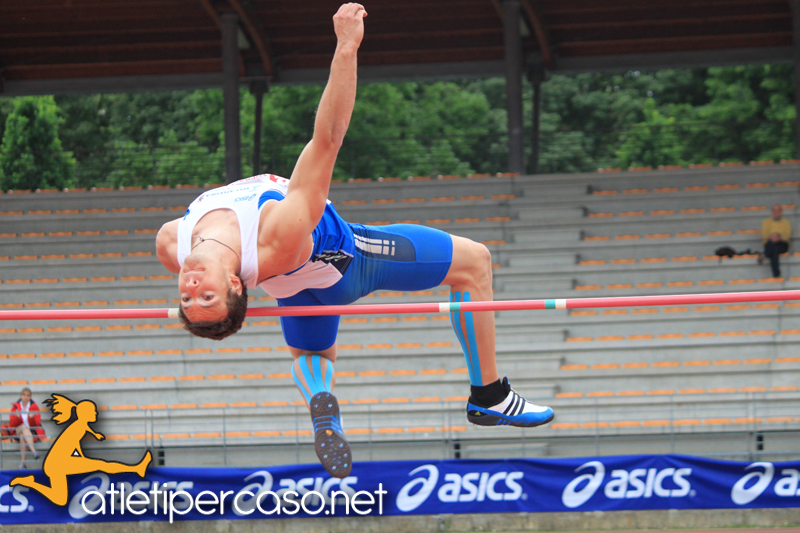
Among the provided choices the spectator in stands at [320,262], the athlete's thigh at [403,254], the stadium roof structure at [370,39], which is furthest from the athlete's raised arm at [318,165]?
the stadium roof structure at [370,39]

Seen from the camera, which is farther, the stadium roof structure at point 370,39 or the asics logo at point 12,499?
the stadium roof structure at point 370,39

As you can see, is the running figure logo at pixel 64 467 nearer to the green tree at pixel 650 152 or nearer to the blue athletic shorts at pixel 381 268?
the blue athletic shorts at pixel 381 268

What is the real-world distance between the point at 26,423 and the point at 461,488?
14.8 feet

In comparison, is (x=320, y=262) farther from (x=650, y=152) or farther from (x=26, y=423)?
(x=650, y=152)

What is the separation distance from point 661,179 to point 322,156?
11398 mm

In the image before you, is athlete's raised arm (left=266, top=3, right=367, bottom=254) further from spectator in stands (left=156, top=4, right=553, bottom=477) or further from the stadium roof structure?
the stadium roof structure

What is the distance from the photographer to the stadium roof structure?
15352 mm

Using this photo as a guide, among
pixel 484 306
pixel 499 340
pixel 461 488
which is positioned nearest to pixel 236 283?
pixel 484 306

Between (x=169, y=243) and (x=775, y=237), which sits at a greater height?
(x=775, y=237)

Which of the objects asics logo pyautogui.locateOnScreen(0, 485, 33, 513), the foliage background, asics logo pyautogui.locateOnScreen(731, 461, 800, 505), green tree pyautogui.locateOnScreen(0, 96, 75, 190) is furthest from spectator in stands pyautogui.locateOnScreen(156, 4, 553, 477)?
green tree pyautogui.locateOnScreen(0, 96, 75, 190)

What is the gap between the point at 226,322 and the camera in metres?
3.01

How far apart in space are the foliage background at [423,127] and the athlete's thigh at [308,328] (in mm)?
13598

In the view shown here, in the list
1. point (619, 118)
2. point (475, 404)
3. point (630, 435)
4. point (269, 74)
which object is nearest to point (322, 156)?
point (475, 404)

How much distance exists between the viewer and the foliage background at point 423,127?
63.8ft
